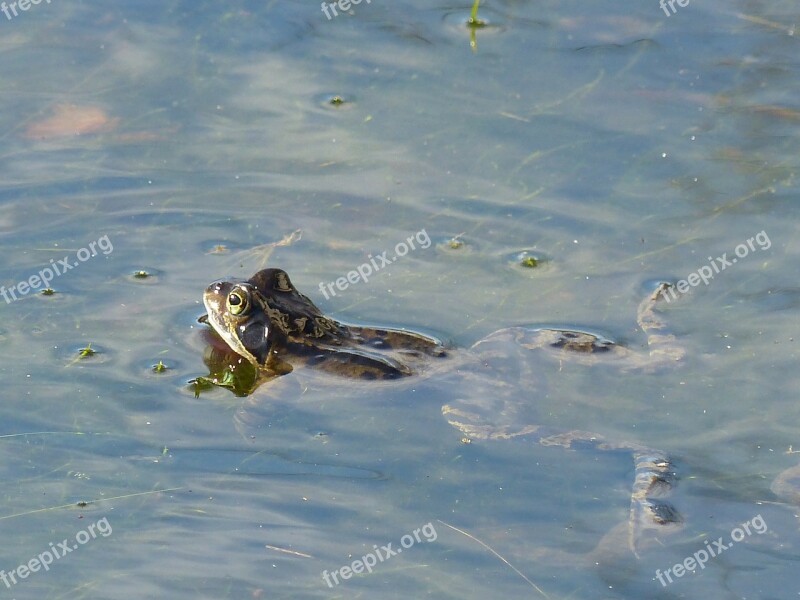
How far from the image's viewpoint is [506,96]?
834cm

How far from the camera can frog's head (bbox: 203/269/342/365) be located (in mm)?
6266

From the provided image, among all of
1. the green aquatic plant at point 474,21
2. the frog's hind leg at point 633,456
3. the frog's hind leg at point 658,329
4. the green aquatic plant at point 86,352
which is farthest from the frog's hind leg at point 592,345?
the green aquatic plant at point 474,21

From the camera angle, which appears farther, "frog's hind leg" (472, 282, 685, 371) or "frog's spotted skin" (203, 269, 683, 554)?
"frog's hind leg" (472, 282, 685, 371)

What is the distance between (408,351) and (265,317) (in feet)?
2.67

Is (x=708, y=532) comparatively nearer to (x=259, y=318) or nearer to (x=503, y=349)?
(x=503, y=349)

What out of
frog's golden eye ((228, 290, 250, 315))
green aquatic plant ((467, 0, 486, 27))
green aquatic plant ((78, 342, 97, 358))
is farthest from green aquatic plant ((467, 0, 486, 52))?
green aquatic plant ((78, 342, 97, 358))

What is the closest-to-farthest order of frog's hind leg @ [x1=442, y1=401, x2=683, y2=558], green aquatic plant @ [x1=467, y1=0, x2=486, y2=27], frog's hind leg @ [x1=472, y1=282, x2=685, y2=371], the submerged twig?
the submerged twig
frog's hind leg @ [x1=442, y1=401, x2=683, y2=558]
frog's hind leg @ [x1=472, y1=282, x2=685, y2=371]
green aquatic plant @ [x1=467, y1=0, x2=486, y2=27]

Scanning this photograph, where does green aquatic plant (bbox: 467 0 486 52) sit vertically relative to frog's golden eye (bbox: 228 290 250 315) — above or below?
above

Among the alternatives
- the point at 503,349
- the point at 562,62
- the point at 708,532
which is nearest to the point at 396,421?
the point at 503,349

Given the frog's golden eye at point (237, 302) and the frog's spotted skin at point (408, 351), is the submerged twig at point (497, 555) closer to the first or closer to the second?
the frog's spotted skin at point (408, 351)

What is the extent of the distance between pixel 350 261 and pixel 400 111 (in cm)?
161

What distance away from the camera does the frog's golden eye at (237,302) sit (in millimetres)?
6152

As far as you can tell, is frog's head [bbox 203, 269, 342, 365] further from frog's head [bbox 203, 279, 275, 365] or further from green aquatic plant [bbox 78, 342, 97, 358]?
green aquatic plant [bbox 78, 342, 97, 358]

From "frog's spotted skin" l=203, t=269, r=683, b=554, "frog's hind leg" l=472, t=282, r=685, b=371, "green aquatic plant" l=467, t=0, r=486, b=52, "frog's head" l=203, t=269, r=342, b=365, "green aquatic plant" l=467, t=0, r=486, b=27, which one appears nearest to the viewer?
"frog's spotted skin" l=203, t=269, r=683, b=554
